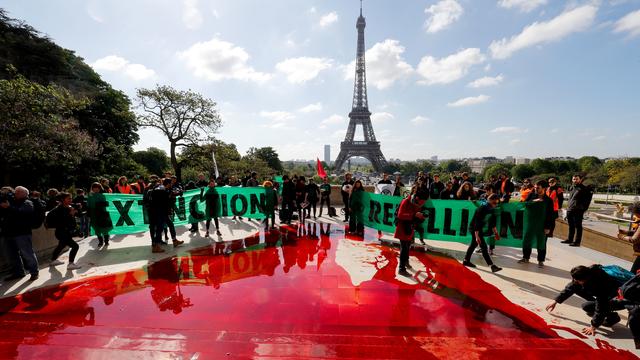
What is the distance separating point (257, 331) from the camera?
3.87 metres

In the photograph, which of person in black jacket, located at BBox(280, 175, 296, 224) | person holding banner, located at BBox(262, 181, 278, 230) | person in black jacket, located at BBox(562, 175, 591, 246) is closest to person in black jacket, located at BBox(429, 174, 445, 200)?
person in black jacket, located at BBox(562, 175, 591, 246)

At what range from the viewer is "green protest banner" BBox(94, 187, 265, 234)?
785 cm

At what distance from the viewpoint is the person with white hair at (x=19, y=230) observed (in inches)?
214

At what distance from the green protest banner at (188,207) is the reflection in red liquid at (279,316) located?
2.30 meters

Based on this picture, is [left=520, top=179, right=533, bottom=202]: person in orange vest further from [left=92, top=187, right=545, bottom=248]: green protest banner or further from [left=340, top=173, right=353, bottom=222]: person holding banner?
[left=340, top=173, right=353, bottom=222]: person holding banner

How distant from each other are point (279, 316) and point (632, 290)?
445cm

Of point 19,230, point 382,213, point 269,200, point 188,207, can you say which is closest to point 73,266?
point 19,230

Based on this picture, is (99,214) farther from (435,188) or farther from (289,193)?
(435,188)

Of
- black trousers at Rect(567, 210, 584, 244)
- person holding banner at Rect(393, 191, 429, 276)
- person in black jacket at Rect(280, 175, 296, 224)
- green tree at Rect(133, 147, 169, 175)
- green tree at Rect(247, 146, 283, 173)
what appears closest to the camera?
person holding banner at Rect(393, 191, 429, 276)

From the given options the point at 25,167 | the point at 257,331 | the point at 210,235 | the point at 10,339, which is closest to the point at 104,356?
the point at 10,339

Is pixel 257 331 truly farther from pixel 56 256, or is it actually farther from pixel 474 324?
pixel 56 256

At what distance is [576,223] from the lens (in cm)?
789

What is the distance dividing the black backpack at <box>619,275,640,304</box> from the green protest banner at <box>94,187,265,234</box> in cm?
825

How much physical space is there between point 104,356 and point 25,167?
22327 millimetres
